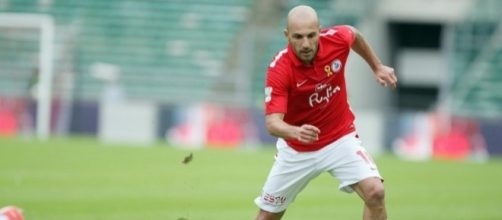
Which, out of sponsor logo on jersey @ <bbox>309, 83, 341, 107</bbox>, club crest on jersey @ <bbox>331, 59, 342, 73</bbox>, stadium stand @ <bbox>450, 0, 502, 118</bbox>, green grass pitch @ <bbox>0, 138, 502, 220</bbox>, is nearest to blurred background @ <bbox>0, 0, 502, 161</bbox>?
stadium stand @ <bbox>450, 0, 502, 118</bbox>

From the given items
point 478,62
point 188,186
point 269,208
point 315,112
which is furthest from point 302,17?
→ point 478,62

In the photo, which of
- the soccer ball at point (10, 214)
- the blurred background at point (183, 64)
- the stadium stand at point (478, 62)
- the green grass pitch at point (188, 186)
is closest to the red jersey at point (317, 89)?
the soccer ball at point (10, 214)

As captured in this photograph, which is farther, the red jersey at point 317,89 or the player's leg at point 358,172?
the player's leg at point 358,172

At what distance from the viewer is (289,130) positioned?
998 centimetres

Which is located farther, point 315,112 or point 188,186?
point 188,186

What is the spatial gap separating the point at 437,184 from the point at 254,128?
38.1 feet

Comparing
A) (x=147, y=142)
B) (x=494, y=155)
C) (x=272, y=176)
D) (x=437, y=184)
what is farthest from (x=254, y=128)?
(x=272, y=176)

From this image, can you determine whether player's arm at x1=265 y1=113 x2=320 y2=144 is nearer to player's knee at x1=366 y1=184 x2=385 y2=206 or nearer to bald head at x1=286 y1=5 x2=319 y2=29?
bald head at x1=286 y1=5 x2=319 y2=29

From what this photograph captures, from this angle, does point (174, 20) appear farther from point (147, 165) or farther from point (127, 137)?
point (147, 165)

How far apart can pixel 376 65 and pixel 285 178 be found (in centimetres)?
128

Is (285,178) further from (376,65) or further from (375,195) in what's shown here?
(376,65)

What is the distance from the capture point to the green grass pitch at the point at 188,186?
52.7ft

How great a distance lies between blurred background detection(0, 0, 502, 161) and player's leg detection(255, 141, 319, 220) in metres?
21.8

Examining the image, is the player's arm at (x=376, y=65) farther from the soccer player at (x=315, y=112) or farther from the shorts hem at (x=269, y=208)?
the shorts hem at (x=269, y=208)
